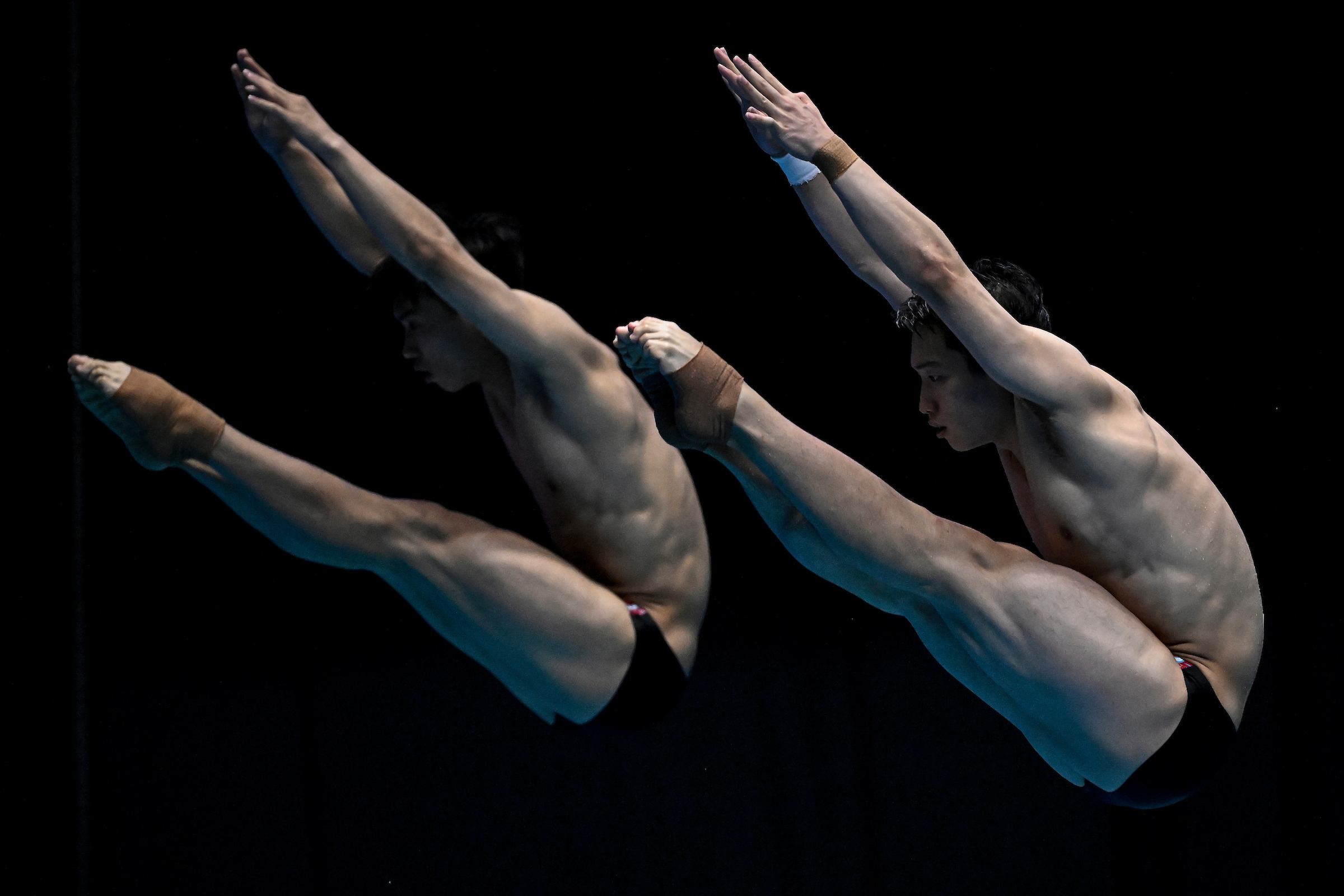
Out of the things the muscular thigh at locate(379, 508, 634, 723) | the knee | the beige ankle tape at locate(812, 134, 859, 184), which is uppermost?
the beige ankle tape at locate(812, 134, 859, 184)

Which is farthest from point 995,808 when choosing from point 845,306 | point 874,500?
point 874,500

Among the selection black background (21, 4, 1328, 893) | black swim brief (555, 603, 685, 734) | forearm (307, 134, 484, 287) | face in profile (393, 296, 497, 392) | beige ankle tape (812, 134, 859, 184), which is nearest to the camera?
beige ankle tape (812, 134, 859, 184)

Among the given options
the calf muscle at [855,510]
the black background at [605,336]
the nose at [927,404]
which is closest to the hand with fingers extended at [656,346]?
the calf muscle at [855,510]

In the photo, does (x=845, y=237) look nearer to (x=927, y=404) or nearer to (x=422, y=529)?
(x=927, y=404)

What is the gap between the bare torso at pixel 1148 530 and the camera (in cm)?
198

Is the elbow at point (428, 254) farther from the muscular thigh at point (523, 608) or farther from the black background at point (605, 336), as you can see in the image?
the black background at point (605, 336)

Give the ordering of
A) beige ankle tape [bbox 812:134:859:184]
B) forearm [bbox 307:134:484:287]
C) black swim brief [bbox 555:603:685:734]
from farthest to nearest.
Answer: black swim brief [bbox 555:603:685:734] → forearm [bbox 307:134:484:287] → beige ankle tape [bbox 812:134:859:184]

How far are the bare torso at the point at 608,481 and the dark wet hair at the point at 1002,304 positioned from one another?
0.59 m

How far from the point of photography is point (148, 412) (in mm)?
2383

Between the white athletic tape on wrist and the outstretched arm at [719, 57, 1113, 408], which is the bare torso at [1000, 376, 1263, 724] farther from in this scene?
the white athletic tape on wrist

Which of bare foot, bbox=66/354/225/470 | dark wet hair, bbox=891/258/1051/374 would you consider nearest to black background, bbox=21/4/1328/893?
bare foot, bbox=66/354/225/470

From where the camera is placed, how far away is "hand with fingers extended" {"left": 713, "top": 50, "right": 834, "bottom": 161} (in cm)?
208

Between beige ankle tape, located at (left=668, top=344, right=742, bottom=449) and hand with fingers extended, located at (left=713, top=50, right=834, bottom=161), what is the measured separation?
1.11 feet

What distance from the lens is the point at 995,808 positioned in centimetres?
347
